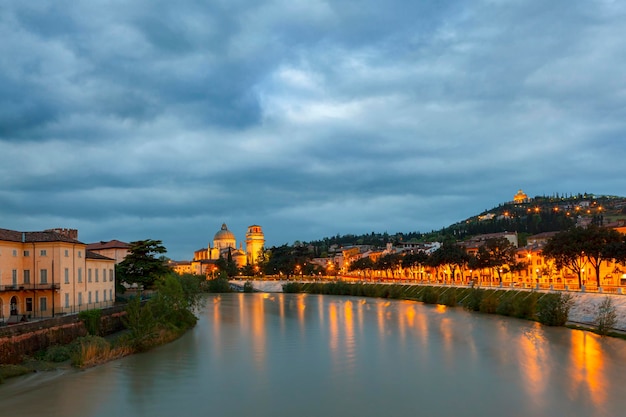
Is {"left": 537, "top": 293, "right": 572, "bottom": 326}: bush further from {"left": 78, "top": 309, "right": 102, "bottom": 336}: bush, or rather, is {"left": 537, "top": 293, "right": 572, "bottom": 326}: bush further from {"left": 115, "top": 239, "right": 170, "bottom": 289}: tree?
{"left": 115, "top": 239, "right": 170, "bottom": 289}: tree

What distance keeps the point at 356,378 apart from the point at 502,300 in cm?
3095

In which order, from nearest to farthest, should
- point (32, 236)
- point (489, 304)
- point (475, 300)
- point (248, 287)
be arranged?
point (32, 236) < point (489, 304) < point (475, 300) < point (248, 287)

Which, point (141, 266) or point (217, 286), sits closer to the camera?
point (141, 266)

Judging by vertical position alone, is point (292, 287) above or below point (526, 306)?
below

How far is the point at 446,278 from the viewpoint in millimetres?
99562

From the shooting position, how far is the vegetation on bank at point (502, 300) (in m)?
37.8

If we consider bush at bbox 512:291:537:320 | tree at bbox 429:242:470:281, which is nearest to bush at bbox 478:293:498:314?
bush at bbox 512:291:537:320

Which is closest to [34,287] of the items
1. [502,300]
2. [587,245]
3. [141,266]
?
[141,266]

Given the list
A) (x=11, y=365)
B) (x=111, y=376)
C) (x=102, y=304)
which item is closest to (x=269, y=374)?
(x=111, y=376)

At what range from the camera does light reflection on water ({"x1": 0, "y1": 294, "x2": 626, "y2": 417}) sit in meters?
21.2

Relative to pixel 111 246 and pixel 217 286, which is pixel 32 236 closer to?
pixel 111 246

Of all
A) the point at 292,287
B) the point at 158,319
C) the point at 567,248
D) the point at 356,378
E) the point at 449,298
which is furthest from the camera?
the point at 292,287

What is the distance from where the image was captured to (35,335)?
2888cm

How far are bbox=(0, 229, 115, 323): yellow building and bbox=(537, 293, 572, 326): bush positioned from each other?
1343 inches
